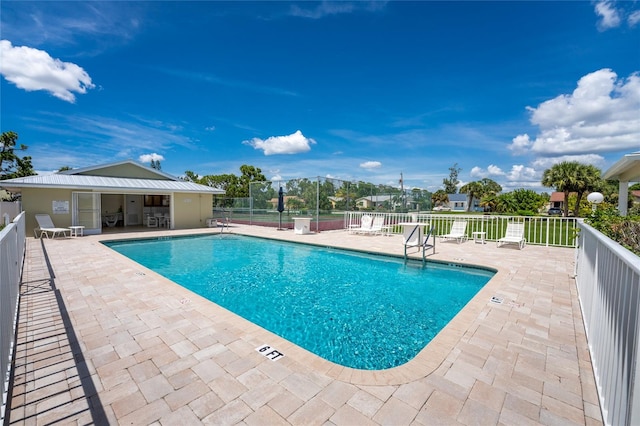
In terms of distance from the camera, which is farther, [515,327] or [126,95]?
[126,95]

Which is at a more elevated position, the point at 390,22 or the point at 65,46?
the point at 390,22

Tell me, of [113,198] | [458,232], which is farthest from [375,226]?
[113,198]

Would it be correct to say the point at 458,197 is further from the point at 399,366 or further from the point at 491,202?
the point at 399,366

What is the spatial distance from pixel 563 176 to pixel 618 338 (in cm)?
3453

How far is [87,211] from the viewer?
1294cm

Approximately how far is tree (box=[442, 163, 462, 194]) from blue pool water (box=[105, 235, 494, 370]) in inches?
2639

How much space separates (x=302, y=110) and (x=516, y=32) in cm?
1391

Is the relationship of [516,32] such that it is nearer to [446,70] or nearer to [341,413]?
[446,70]

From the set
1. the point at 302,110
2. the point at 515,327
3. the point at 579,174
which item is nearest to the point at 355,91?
the point at 302,110

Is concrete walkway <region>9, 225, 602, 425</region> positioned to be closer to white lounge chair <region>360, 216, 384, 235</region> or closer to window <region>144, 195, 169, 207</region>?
white lounge chair <region>360, 216, 384, 235</region>

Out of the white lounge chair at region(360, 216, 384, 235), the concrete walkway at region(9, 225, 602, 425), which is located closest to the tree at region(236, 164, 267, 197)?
the white lounge chair at region(360, 216, 384, 235)

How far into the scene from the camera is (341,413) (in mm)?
1995

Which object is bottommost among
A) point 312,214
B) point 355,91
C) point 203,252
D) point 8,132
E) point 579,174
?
point 203,252

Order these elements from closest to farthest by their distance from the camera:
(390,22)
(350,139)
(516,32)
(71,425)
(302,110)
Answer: (71,425)
(516,32)
(390,22)
(302,110)
(350,139)
